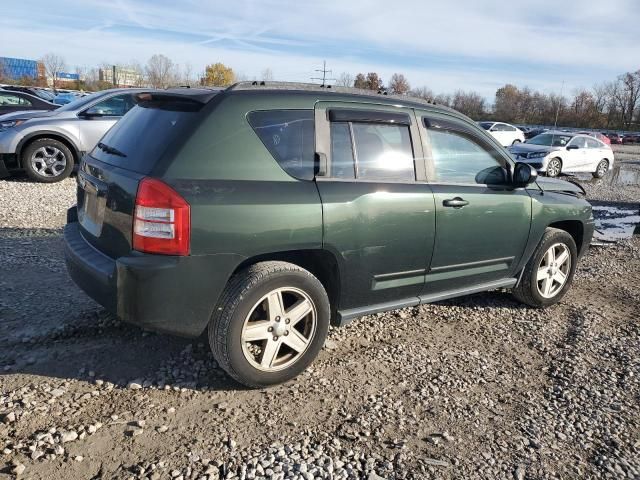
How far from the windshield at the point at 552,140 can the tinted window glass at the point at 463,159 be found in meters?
14.9

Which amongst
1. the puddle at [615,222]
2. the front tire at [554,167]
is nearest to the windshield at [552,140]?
the front tire at [554,167]

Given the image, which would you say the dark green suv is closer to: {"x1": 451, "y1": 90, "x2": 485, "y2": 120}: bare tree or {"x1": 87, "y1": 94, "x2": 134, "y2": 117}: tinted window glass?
{"x1": 87, "y1": 94, "x2": 134, "y2": 117}: tinted window glass

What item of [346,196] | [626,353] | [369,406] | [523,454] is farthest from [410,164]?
[626,353]

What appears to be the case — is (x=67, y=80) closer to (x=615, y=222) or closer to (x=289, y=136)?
(x=615, y=222)

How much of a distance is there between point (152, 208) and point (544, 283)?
12.2 feet

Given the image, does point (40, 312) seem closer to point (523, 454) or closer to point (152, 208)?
point (152, 208)

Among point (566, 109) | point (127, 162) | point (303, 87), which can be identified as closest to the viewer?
point (127, 162)

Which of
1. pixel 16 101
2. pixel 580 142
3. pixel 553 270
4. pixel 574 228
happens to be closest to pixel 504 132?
pixel 580 142

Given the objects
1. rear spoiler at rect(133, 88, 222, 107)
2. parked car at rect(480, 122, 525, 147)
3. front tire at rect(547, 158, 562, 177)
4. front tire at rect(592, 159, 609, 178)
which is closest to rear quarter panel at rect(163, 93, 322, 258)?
rear spoiler at rect(133, 88, 222, 107)

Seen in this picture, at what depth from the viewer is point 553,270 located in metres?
4.75

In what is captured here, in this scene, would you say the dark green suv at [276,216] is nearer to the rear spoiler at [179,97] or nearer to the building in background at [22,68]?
the rear spoiler at [179,97]

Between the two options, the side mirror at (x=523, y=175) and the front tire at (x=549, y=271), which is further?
the front tire at (x=549, y=271)

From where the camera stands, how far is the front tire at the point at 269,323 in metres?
2.93

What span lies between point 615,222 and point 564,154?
8286 millimetres
